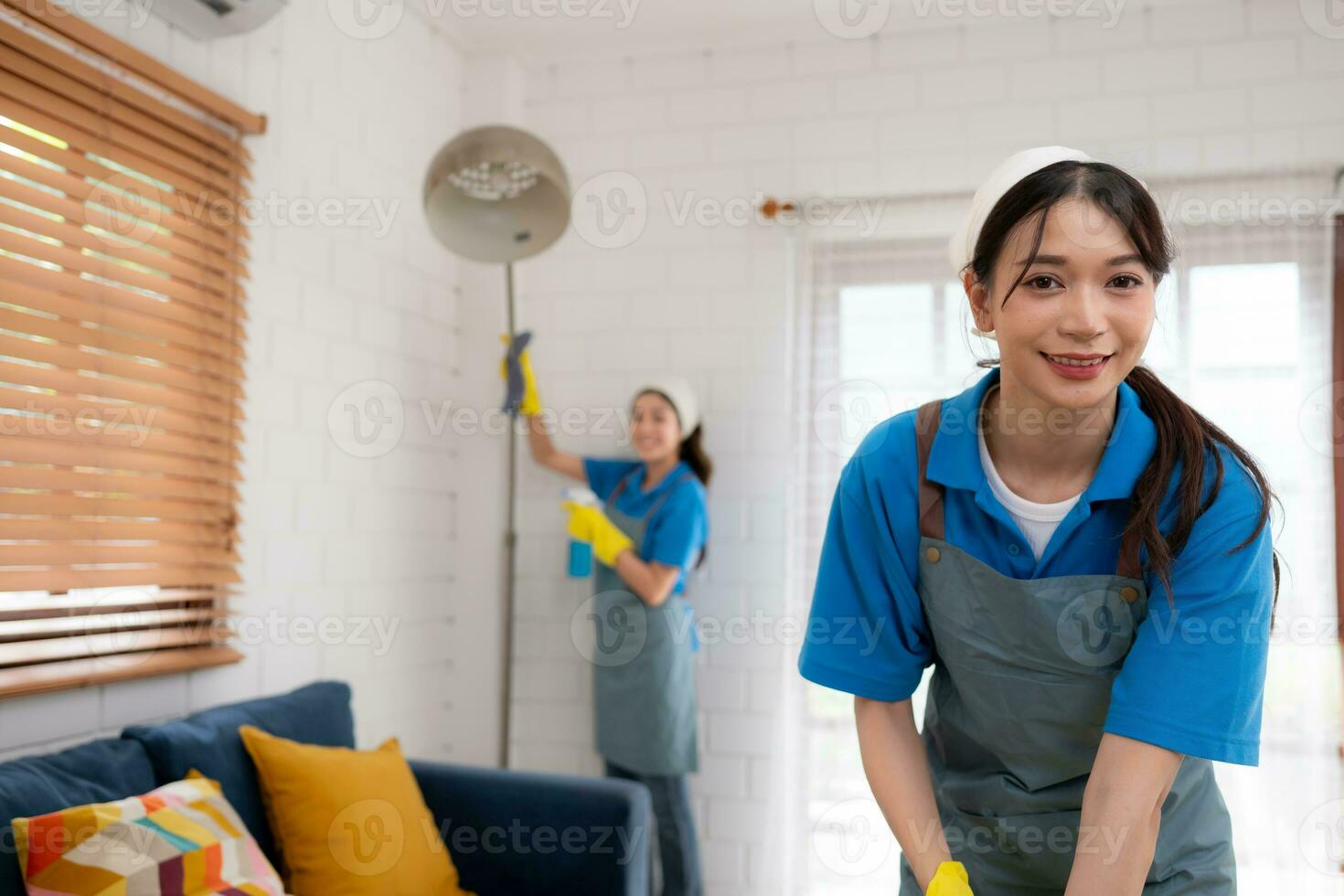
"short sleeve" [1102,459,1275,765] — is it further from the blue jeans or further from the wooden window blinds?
the blue jeans

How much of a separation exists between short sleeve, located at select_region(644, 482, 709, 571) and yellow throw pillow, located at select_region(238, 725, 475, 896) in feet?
3.52

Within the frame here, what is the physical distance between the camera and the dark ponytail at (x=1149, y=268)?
114cm

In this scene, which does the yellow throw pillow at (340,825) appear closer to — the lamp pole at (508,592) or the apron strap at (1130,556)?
the lamp pole at (508,592)

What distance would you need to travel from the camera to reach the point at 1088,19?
3.25 metres

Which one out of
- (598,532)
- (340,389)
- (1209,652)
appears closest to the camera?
(1209,652)

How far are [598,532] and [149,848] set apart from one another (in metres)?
1.67

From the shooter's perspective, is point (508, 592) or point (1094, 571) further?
point (508, 592)

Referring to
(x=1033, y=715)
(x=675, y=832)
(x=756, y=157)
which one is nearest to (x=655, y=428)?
(x=756, y=157)

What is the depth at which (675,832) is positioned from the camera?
10.2ft

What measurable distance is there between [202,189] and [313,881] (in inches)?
59.3

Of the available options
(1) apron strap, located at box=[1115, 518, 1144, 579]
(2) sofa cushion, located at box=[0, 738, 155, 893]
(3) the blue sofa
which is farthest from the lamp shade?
(1) apron strap, located at box=[1115, 518, 1144, 579]

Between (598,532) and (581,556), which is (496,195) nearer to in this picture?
(598,532)

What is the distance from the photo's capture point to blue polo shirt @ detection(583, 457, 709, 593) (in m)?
3.08

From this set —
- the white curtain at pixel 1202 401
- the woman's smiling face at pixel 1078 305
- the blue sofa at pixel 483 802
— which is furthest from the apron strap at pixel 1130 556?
the white curtain at pixel 1202 401
